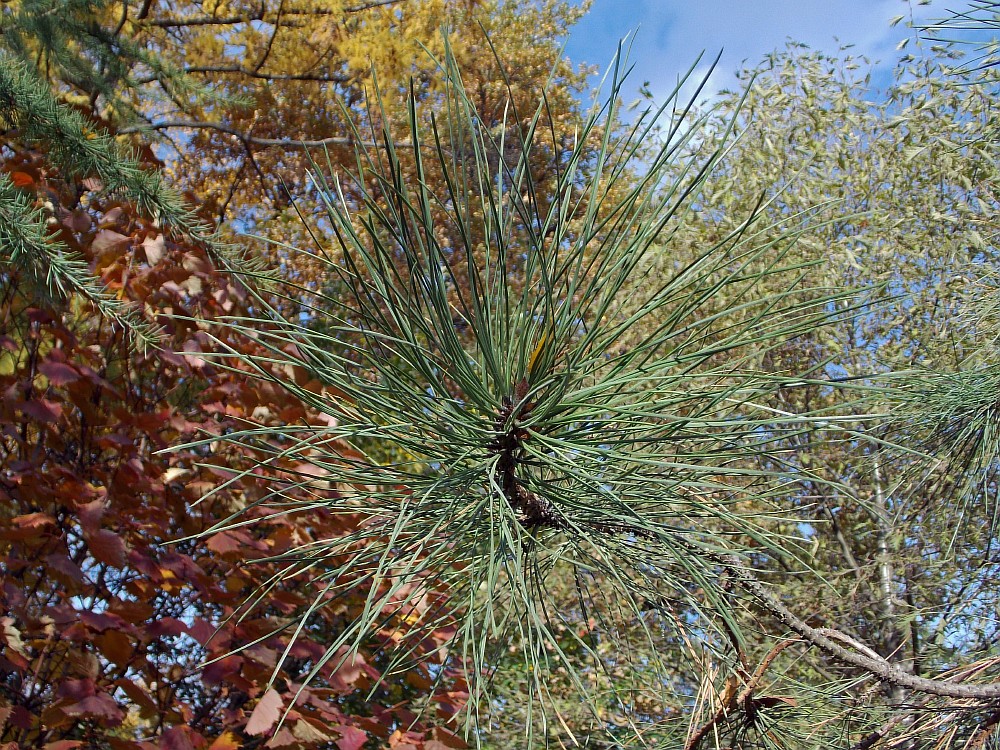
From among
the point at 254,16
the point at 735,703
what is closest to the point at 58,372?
the point at 735,703

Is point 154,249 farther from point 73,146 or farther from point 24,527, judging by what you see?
point 24,527

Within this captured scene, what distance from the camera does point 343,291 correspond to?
4176 millimetres

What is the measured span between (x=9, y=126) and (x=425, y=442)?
5.30 feet

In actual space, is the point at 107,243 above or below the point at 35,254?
above

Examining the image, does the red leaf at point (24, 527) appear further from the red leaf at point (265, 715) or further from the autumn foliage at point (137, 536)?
the red leaf at point (265, 715)

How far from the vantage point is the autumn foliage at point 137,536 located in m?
1.75

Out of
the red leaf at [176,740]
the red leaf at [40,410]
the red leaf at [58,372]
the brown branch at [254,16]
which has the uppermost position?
the brown branch at [254,16]

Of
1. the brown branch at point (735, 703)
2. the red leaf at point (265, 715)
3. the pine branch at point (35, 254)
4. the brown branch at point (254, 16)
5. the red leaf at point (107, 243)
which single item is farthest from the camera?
the brown branch at point (254, 16)

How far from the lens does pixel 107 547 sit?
1716 mm

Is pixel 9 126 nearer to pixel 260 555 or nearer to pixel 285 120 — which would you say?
pixel 260 555

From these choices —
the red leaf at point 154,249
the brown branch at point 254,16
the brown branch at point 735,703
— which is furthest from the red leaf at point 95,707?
the brown branch at point 254,16

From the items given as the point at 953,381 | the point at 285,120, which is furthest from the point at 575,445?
the point at 285,120

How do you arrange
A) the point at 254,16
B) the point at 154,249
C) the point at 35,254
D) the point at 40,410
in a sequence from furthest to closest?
the point at 254,16
the point at 154,249
the point at 40,410
the point at 35,254

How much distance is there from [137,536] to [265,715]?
681 mm
